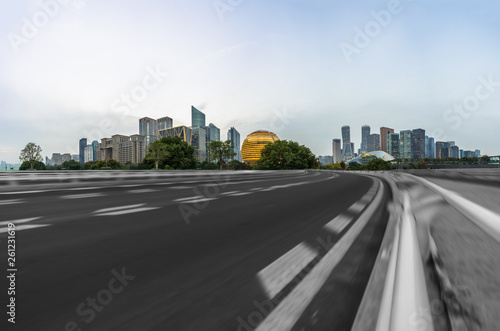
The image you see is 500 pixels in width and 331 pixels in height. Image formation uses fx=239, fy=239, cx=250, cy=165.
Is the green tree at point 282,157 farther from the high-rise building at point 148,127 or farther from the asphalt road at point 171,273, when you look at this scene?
the asphalt road at point 171,273

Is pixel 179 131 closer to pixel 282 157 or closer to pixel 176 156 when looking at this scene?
pixel 282 157

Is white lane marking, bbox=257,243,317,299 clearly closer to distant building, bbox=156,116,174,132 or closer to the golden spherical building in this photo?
distant building, bbox=156,116,174,132

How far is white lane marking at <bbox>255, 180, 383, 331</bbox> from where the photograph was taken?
3.71 ft

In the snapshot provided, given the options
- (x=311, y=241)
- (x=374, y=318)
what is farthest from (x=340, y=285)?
(x=311, y=241)

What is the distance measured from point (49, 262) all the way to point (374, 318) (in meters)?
2.21

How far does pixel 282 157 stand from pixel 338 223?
74.6 meters

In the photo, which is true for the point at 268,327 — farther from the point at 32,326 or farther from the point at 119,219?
the point at 119,219

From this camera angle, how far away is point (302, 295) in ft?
4.61

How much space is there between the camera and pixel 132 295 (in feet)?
4.48

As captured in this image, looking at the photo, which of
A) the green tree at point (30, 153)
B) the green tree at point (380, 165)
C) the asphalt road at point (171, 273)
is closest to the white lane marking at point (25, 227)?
the asphalt road at point (171, 273)

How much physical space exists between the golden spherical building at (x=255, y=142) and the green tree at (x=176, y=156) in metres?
69.5

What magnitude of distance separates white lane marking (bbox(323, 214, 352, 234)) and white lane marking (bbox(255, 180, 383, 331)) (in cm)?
64

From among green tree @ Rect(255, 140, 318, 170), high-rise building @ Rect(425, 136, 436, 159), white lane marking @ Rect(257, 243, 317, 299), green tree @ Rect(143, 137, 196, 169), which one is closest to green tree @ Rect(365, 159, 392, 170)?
high-rise building @ Rect(425, 136, 436, 159)

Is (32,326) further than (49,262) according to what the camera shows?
No
